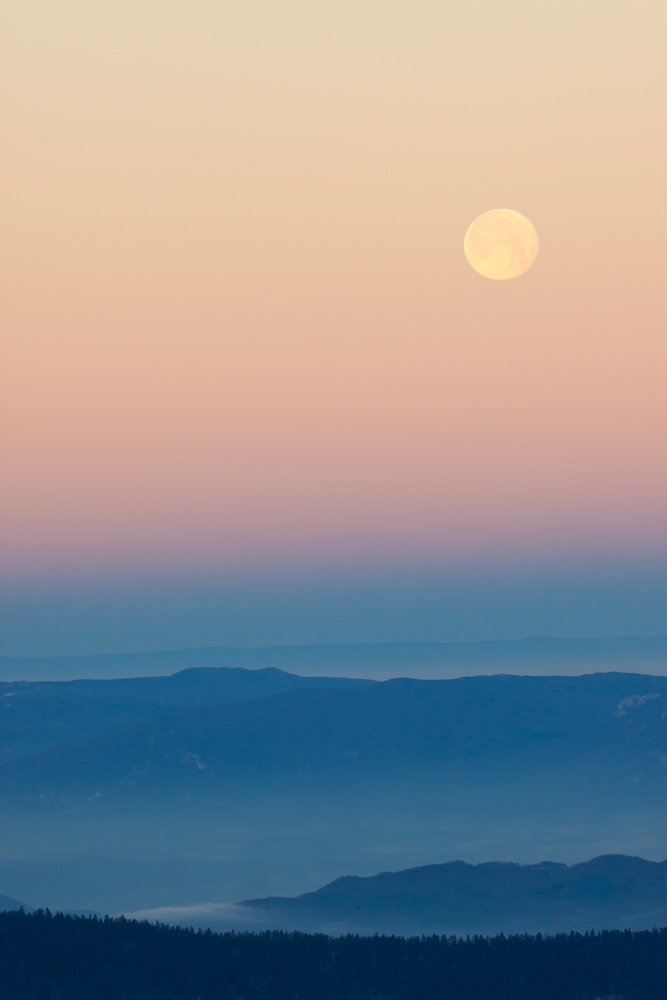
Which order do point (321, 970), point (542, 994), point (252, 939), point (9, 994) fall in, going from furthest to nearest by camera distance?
1. point (252, 939)
2. point (321, 970)
3. point (542, 994)
4. point (9, 994)

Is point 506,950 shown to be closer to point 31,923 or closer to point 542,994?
point 542,994

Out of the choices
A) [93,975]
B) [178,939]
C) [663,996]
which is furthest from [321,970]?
[663,996]

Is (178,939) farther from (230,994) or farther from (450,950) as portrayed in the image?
(450,950)

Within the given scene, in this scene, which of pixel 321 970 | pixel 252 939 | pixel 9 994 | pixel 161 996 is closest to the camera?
pixel 9 994

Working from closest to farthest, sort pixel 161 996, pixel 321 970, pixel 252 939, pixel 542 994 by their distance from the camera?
pixel 161 996 < pixel 542 994 < pixel 321 970 < pixel 252 939

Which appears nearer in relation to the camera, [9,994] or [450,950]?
[9,994]

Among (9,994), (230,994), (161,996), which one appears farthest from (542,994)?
(9,994)
